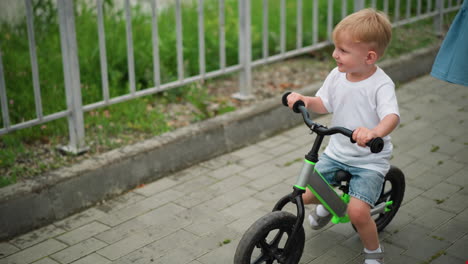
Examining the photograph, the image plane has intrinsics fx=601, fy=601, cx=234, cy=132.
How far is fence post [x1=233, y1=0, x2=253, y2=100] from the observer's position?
543 cm

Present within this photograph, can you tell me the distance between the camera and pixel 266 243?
10.1 ft

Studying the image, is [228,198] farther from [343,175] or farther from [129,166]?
[343,175]

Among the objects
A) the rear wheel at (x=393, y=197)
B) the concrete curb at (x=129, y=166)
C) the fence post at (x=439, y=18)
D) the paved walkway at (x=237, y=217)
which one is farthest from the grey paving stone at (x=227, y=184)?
the fence post at (x=439, y=18)

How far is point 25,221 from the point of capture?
3826 mm

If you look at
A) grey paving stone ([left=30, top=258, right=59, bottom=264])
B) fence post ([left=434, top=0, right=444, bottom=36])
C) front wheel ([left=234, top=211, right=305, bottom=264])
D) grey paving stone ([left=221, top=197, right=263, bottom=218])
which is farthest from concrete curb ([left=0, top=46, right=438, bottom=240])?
fence post ([left=434, top=0, right=444, bottom=36])

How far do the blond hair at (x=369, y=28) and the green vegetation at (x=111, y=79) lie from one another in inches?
91.1

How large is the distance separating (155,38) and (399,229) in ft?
7.80

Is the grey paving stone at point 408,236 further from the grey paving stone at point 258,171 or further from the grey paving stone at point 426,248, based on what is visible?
the grey paving stone at point 258,171

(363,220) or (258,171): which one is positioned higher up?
(363,220)

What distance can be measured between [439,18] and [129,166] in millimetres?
4848

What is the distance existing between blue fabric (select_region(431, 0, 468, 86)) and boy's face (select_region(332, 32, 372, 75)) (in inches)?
20.4

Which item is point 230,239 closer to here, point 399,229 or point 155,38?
point 399,229

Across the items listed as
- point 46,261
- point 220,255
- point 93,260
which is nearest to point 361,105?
point 220,255

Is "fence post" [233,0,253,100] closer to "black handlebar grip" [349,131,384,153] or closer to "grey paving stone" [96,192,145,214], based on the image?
"grey paving stone" [96,192,145,214]
